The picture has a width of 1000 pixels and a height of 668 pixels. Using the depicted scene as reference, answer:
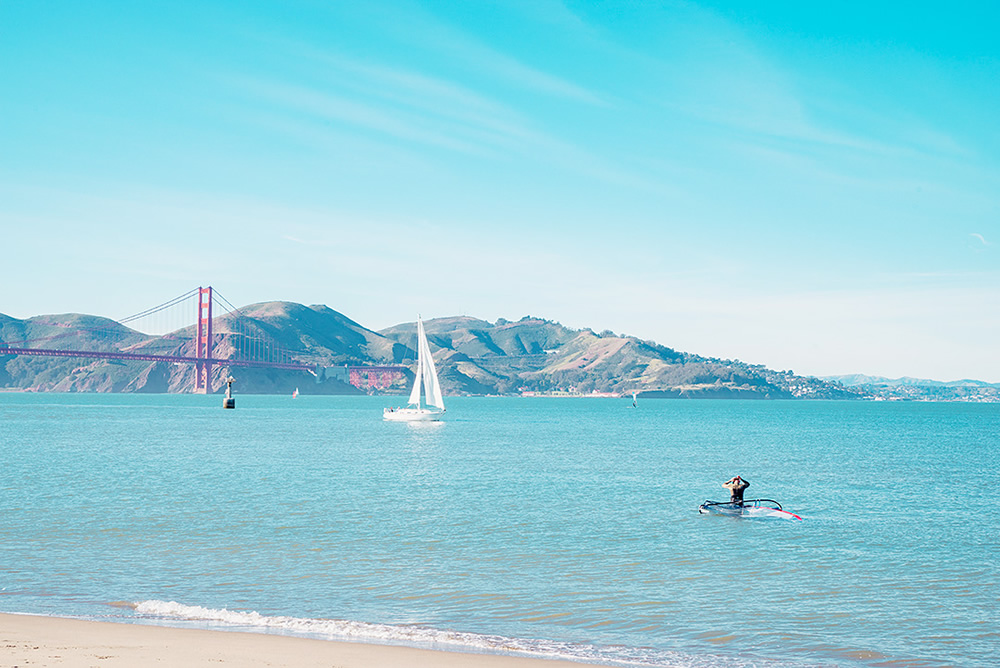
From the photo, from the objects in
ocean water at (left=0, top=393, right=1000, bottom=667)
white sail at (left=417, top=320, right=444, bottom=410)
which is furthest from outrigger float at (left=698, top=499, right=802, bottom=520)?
white sail at (left=417, top=320, right=444, bottom=410)

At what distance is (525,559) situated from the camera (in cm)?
2000

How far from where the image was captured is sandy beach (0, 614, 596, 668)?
35.4ft

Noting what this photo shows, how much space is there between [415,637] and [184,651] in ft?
11.0

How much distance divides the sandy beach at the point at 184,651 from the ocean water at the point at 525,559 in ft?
2.34

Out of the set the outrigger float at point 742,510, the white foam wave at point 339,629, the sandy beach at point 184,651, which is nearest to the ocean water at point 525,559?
the white foam wave at point 339,629

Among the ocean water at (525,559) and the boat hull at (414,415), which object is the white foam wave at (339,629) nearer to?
the ocean water at (525,559)

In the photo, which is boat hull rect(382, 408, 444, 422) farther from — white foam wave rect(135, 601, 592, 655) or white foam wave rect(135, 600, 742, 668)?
white foam wave rect(135, 600, 742, 668)

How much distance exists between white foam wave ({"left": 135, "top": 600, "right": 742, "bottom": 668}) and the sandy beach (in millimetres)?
447

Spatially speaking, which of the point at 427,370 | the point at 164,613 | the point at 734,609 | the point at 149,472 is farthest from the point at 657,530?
the point at 427,370

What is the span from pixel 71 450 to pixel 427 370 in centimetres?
5063

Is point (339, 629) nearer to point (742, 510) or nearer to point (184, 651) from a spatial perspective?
point (184, 651)

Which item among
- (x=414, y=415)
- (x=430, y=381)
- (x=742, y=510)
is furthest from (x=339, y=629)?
(x=430, y=381)

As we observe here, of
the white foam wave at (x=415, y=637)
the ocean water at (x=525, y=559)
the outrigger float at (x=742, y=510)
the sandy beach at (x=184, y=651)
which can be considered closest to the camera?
the sandy beach at (x=184, y=651)

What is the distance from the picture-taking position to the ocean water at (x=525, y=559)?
13766 mm
